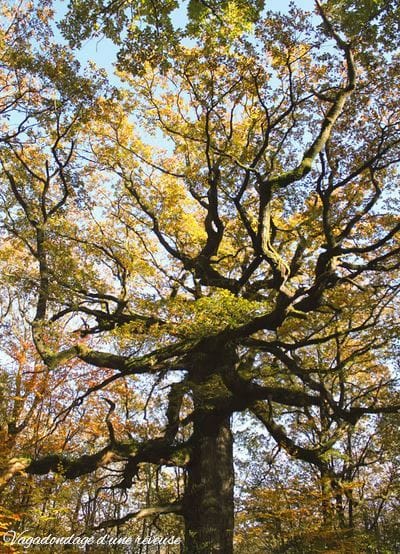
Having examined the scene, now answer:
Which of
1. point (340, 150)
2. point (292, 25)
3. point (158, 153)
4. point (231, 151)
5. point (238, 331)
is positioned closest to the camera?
point (292, 25)

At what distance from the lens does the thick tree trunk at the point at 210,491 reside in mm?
7379

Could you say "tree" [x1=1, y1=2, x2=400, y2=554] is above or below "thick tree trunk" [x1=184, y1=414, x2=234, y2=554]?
above

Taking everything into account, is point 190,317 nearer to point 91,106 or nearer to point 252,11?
point 91,106

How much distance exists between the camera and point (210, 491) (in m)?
7.98

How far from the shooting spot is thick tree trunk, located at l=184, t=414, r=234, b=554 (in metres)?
7.38

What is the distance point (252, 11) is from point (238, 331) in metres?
4.79

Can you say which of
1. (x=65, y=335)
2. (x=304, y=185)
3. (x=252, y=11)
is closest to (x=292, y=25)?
(x=252, y=11)

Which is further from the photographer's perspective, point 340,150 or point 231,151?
point 231,151

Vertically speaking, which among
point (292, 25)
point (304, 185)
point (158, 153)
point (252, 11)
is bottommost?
point (252, 11)

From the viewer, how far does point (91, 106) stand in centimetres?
762

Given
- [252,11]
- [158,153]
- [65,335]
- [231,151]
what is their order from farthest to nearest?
[158,153] < [65,335] < [231,151] < [252,11]

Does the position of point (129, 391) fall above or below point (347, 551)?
above

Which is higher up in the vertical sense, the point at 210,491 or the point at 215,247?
the point at 215,247

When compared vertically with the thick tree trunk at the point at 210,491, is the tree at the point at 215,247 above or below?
above
